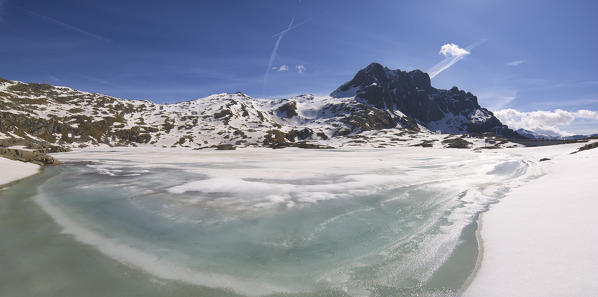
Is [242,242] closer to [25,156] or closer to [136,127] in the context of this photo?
[25,156]

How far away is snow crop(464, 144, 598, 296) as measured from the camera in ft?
11.7

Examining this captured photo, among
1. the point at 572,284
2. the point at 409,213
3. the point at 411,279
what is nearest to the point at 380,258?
the point at 411,279

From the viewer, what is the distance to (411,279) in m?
4.30

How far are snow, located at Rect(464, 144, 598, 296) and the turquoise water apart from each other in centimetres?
42

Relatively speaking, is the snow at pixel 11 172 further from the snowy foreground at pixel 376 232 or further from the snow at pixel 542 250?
the snow at pixel 542 250

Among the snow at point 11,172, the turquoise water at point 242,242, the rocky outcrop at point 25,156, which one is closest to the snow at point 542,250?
the turquoise water at point 242,242

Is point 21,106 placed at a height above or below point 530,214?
above

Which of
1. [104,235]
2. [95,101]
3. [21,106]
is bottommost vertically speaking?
[104,235]

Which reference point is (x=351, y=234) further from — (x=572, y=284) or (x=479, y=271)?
(x=572, y=284)

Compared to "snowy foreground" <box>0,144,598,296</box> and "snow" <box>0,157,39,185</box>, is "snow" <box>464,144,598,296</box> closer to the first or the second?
"snowy foreground" <box>0,144,598,296</box>

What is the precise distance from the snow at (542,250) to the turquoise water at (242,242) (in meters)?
0.42

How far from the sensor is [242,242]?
6.09 m

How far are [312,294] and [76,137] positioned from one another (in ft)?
422

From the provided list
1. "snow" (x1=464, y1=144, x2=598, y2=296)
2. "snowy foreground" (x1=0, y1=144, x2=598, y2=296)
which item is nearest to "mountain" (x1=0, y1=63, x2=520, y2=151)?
"snowy foreground" (x1=0, y1=144, x2=598, y2=296)
